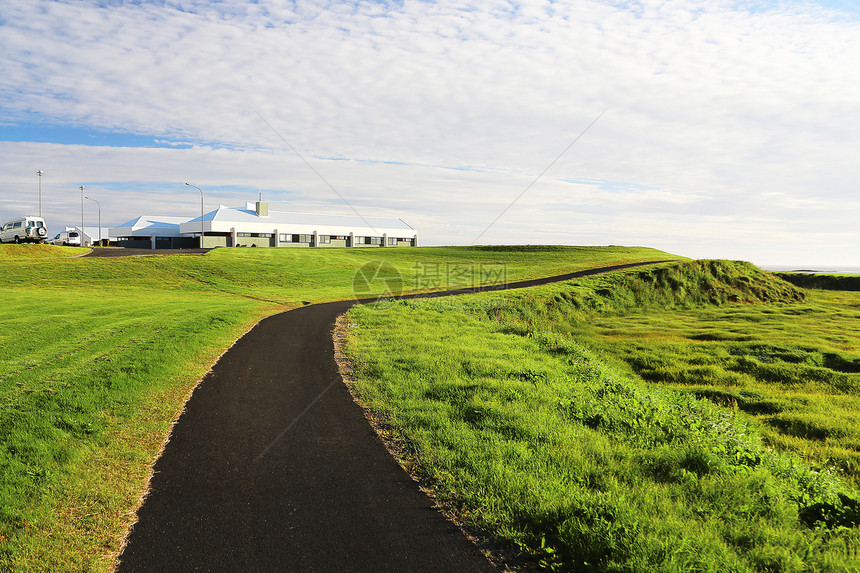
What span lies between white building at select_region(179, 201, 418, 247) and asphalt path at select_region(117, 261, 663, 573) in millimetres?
79389

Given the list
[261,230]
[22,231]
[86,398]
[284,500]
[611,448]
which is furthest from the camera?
[261,230]

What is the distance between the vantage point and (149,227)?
322 ft

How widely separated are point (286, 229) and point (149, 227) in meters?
32.5

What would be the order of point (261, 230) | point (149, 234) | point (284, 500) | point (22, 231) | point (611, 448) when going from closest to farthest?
point (284, 500) → point (611, 448) → point (22, 231) → point (261, 230) → point (149, 234)

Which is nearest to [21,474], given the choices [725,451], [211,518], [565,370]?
[211,518]

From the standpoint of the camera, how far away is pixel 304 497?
611 cm

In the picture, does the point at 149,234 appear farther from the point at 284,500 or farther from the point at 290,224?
the point at 284,500

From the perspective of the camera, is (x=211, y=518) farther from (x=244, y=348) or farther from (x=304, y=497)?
(x=244, y=348)

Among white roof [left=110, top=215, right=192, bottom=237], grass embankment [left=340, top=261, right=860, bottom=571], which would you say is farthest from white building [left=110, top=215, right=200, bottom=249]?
grass embankment [left=340, top=261, right=860, bottom=571]

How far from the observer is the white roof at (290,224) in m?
85.0

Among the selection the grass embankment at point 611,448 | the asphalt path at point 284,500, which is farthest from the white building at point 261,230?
the asphalt path at point 284,500

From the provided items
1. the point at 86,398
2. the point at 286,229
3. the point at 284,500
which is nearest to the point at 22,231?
the point at 286,229

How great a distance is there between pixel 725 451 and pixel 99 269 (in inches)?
1871

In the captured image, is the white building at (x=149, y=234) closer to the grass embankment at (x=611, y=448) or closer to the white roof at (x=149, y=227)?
the white roof at (x=149, y=227)
